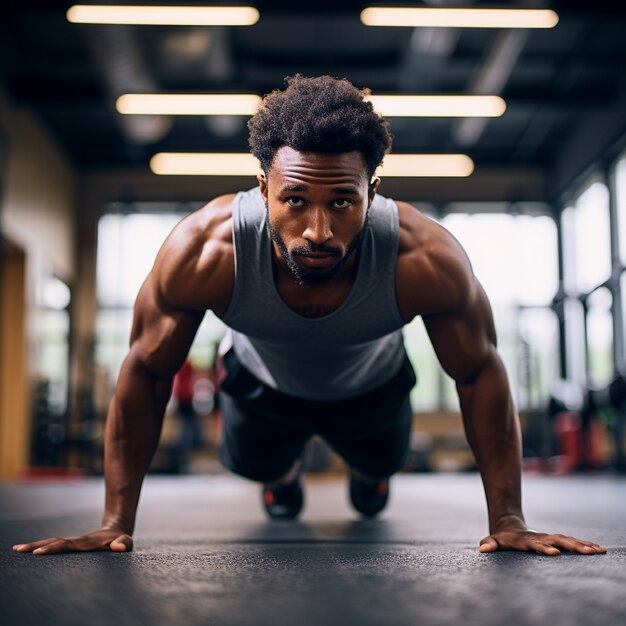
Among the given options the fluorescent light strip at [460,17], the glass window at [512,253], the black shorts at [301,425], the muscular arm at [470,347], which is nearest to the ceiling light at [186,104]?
the fluorescent light strip at [460,17]

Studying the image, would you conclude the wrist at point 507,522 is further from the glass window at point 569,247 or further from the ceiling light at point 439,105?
the glass window at point 569,247

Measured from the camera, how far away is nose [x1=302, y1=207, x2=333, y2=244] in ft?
4.79

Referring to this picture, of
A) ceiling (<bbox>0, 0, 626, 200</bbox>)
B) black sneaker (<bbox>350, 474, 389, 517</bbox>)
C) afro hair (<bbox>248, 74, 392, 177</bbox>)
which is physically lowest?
black sneaker (<bbox>350, 474, 389, 517</bbox>)

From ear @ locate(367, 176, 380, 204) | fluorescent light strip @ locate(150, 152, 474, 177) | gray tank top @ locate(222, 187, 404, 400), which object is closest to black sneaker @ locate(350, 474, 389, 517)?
Answer: gray tank top @ locate(222, 187, 404, 400)

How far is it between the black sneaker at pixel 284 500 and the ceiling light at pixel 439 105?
3709mm

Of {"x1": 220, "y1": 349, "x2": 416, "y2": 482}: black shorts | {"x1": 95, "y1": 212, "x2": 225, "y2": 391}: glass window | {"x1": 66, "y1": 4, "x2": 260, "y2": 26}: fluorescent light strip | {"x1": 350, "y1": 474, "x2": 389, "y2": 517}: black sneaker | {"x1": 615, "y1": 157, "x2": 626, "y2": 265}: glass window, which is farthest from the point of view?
{"x1": 95, "y1": 212, "x2": 225, "y2": 391}: glass window

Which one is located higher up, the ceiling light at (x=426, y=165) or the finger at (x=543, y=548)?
the ceiling light at (x=426, y=165)

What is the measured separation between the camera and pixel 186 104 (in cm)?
568

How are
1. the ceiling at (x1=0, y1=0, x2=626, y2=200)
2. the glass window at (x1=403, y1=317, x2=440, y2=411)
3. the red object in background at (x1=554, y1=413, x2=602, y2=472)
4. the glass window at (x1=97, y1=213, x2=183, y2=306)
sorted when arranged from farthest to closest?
the glass window at (x1=97, y1=213, x2=183, y2=306), the glass window at (x1=403, y1=317, x2=440, y2=411), the red object in background at (x1=554, y1=413, x2=602, y2=472), the ceiling at (x1=0, y1=0, x2=626, y2=200)

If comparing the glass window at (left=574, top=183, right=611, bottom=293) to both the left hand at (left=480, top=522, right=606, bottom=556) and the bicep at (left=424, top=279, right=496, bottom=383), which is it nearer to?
the bicep at (left=424, top=279, right=496, bottom=383)

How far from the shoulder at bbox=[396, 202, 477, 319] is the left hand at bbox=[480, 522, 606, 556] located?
44 centimetres

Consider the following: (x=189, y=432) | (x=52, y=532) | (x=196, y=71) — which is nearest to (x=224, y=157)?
(x=196, y=71)

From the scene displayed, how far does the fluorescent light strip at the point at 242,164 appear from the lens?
6695 mm

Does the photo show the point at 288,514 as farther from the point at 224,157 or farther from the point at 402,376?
the point at 224,157
